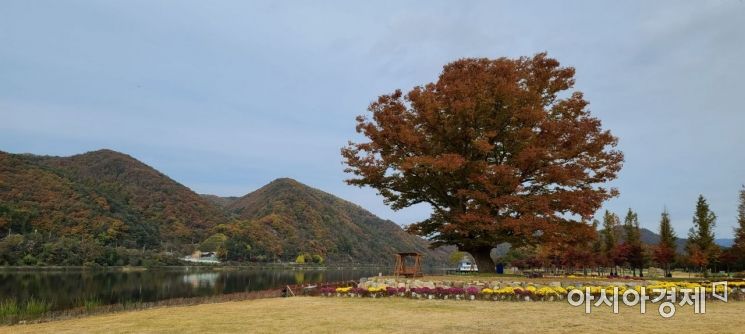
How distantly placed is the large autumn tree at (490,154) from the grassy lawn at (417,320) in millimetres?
9830

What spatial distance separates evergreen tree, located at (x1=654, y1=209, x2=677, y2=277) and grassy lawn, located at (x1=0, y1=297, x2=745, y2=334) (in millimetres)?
38766

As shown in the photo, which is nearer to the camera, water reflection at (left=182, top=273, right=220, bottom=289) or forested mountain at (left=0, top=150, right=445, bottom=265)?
water reflection at (left=182, top=273, right=220, bottom=289)

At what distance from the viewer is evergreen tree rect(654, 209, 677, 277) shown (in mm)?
50406

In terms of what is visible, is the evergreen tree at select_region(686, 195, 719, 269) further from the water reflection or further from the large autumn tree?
the water reflection

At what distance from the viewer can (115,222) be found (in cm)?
11300

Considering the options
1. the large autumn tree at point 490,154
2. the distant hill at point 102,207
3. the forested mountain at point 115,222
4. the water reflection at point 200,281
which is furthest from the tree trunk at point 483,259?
the distant hill at point 102,207

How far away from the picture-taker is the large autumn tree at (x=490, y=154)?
25719 mm

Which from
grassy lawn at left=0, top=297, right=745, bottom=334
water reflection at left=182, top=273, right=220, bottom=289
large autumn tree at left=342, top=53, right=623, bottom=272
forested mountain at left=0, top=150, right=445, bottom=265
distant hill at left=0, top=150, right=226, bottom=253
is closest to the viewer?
grassy lawn at left=0, top=297, right=745, bottom=334

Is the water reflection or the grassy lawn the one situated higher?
the grassy lawn

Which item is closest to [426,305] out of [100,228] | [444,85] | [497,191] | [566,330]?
[566,330]

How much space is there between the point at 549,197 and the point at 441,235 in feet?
22.5

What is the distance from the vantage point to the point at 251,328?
11398 millimetres

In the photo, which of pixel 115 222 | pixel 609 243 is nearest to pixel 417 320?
pixel 609 243

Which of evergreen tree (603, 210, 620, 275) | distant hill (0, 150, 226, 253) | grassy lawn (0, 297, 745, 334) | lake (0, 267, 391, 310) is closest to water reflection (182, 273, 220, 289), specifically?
lake (0, 267, 391, 310)
